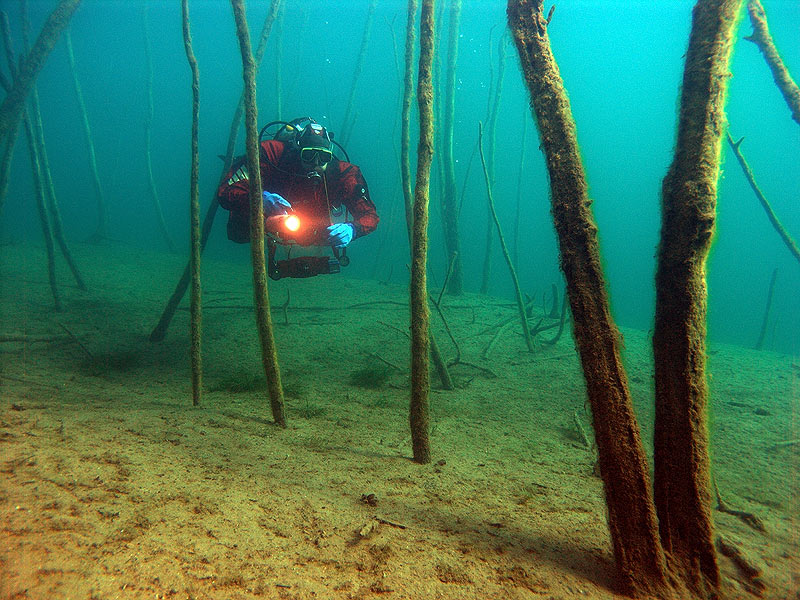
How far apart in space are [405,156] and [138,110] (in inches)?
5058

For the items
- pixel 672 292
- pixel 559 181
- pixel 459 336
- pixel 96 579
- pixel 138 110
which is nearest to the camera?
pixel 96 579

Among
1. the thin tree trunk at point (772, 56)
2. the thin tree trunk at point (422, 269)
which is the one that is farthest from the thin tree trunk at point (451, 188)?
the thin tree trunk at point (422, 269)

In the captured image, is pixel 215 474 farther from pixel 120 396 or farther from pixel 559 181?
pixel 559 181

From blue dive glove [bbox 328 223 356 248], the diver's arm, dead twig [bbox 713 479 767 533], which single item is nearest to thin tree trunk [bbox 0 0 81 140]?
the diver's arm

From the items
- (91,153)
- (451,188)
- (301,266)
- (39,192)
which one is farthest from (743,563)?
(91,153)

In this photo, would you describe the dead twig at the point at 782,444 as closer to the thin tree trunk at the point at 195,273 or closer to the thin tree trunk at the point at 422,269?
the thin tree trunk at the point at 422,269

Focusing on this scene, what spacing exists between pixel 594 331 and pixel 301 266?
128 inches

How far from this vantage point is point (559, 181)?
1.76m

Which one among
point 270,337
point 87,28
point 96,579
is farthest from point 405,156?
point 87,28

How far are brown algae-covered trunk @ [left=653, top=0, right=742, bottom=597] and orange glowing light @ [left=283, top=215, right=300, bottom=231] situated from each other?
3.43 meters

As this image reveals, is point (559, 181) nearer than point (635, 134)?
Yes

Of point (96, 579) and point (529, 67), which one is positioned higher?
point (529, 67)

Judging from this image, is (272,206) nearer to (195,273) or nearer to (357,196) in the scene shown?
(195,273)

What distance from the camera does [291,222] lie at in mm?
4129
